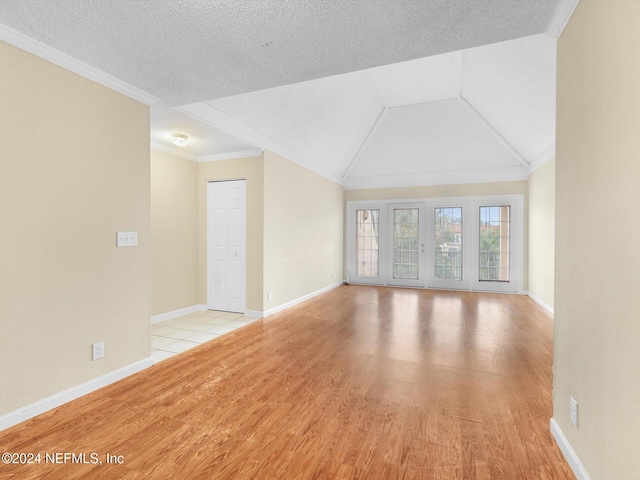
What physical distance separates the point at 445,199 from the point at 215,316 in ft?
18.1

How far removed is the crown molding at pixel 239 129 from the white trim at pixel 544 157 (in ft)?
13.4

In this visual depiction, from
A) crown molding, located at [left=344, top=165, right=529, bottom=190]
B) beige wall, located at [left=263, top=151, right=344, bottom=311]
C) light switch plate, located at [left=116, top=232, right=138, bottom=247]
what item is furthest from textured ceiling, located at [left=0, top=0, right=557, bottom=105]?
crown molding, located at [left=344, top=165, right=529, bottom=190]

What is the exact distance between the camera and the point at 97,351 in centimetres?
262

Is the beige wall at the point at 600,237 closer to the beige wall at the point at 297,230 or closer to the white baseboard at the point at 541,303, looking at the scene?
the beige wall at the point at 297,230

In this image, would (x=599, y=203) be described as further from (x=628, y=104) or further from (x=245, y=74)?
(x=245, y=74)

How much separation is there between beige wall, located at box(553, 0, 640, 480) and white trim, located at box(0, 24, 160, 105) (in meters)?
3.29

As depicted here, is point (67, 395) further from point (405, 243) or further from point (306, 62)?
point (405, 243)

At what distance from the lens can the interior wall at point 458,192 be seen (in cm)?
669

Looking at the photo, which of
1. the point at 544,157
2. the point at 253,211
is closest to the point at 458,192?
the point at 544,157

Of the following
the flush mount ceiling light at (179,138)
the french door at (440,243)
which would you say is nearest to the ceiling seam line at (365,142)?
the french door at (440,243)

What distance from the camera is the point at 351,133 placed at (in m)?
6.38

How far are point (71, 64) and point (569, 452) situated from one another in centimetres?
413

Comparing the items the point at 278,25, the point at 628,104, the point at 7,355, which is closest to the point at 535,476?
the point at 628,104

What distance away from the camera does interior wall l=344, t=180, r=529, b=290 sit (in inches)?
263
